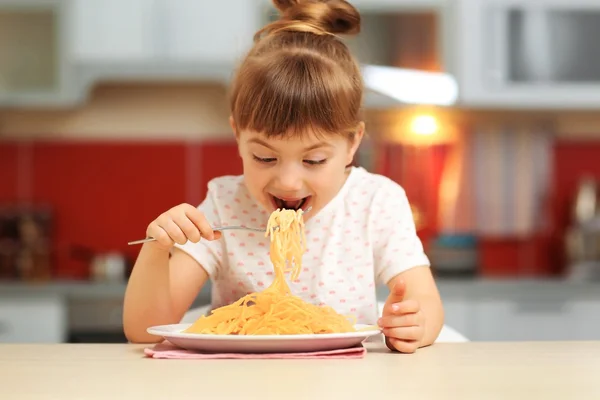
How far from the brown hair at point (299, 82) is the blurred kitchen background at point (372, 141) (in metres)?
1.56

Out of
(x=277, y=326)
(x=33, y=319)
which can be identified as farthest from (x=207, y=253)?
(x=33, y=319)

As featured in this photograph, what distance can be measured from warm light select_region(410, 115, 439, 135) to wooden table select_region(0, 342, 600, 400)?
250cm

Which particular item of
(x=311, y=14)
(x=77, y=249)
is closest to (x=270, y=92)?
(x=311, y=14)

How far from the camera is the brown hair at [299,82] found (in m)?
1.25

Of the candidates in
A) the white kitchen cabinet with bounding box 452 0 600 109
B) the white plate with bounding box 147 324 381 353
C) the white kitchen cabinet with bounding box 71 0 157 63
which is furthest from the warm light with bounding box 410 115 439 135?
the white plate with bounding box 147 324 381 353

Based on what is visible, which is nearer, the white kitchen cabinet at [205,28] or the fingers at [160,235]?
the fingers at [160,235]

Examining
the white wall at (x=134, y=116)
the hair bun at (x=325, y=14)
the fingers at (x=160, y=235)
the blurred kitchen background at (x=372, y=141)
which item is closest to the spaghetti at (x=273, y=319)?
the fingers at (x=160, y=235)

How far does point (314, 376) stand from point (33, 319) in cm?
229

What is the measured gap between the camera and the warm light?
3.51 metres

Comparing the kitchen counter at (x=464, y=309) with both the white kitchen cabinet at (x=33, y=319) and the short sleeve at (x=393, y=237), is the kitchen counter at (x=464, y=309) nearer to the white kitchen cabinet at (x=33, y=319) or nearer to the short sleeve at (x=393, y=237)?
the white kitchen cabinet at (x=33, y=319)

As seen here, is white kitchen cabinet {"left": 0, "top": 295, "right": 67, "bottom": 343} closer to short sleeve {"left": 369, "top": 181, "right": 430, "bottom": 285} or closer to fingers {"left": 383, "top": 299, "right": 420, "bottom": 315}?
short sleeve {"left": 369, "top": 181, "right": 430, "bottom": 285}

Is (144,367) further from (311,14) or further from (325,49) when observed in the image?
(311,14)

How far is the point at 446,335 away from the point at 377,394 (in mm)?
800

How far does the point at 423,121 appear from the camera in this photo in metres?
3.51
